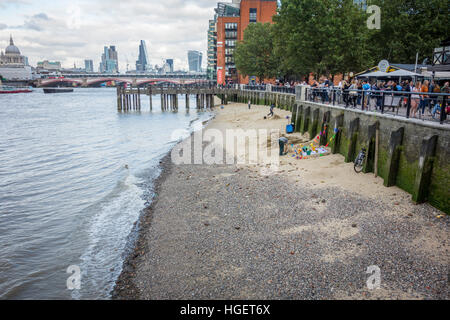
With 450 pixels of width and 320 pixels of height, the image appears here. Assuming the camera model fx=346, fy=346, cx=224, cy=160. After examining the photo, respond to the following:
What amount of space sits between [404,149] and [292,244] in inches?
222

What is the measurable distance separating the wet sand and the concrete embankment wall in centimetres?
46

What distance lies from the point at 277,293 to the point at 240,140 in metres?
19.4

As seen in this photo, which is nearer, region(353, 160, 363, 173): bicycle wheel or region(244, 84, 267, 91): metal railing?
region(353, 160, 363, 173): bicycle wheel

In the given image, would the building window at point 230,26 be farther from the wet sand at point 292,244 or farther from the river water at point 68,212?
the wet sand at point 292,244

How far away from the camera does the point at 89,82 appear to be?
195 meters

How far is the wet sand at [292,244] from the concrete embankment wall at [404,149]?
0.46 meters

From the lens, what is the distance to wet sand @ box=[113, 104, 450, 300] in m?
7.65

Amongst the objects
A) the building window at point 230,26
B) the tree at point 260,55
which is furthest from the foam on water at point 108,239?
the building window at point 230,26

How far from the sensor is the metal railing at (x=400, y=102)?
446 inches

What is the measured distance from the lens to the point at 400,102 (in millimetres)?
13227

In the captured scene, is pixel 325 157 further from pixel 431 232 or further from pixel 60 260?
pixel 60 260

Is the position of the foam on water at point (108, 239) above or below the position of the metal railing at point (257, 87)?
below

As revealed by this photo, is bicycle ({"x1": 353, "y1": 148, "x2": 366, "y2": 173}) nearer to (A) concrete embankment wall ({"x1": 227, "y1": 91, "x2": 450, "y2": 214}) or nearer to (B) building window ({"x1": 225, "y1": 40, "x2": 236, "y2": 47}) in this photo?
(A) concrete embankment wall ({"x1": 227, "y1": 91, "x2": 450, "y2": 214})

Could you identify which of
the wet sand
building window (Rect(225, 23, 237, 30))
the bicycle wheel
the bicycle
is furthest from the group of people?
building window (Rect(225, 23, 237, 30))
